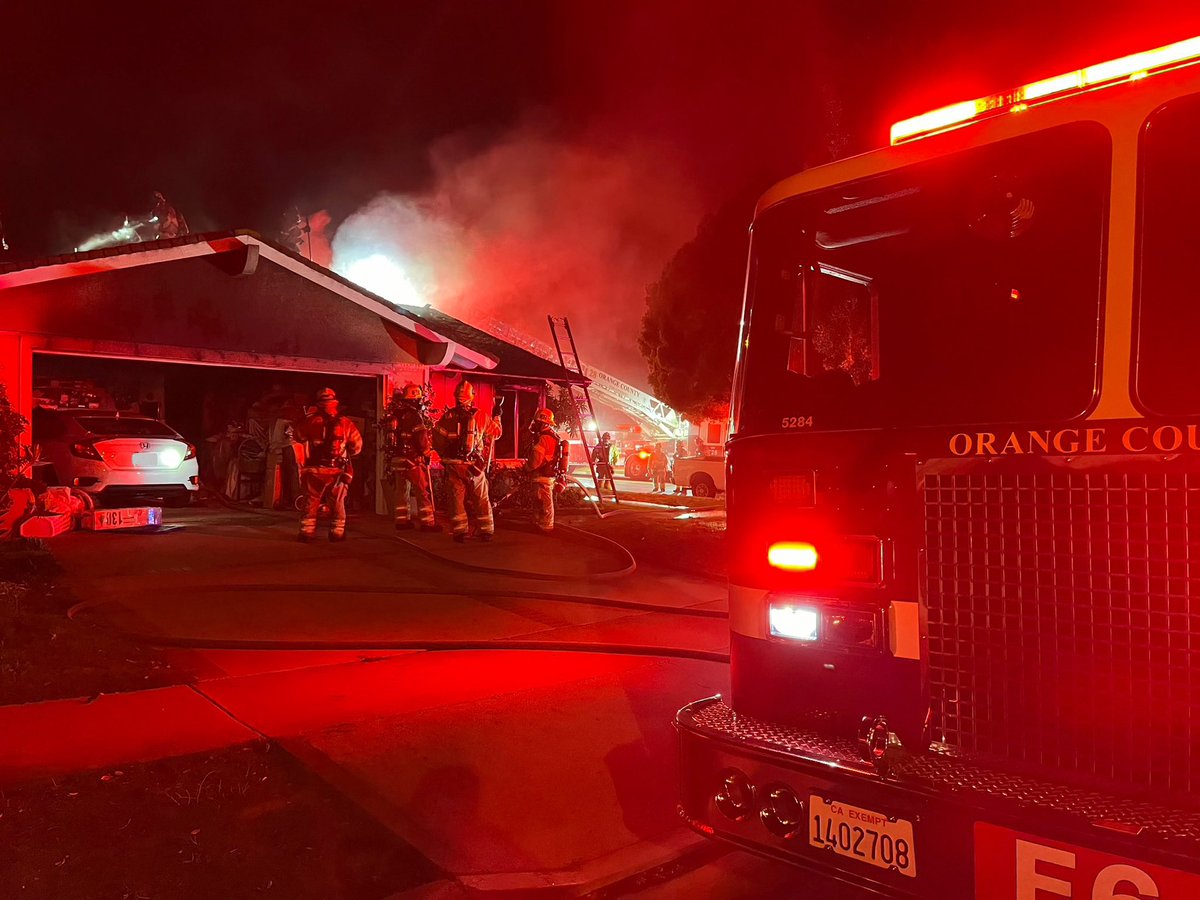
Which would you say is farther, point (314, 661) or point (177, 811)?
point (314, 661)

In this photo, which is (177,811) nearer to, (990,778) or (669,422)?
(990,778)

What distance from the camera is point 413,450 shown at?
37.6 feet

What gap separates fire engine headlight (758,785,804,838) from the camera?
94.3 inches

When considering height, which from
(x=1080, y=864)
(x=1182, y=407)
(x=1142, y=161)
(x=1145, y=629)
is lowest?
(x=1080, y=864)

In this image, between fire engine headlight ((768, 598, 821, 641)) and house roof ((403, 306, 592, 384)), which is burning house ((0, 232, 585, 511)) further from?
fire engine headlight ((768, 598, 821, 641))

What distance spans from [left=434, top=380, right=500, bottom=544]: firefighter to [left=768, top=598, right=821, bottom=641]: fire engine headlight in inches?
322

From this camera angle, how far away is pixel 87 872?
2.89 m

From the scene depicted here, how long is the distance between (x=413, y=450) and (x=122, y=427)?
446cm

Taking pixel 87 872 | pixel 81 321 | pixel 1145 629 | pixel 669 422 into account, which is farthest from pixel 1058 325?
pixel 669 422

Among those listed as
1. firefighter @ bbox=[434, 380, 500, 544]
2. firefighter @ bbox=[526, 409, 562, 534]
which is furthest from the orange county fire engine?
firefighter @ bbox=[526, 409, 562, 534]

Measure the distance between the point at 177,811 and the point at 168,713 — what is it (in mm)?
1236

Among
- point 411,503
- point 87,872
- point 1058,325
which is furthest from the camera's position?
point 411,503

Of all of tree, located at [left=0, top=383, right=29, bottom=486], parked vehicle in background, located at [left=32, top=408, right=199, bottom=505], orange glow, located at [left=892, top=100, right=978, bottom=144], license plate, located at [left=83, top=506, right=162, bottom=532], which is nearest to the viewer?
orange glow, located at [left=892, top=100, right=978, bottom=144]

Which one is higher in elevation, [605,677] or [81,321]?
[81,321]
